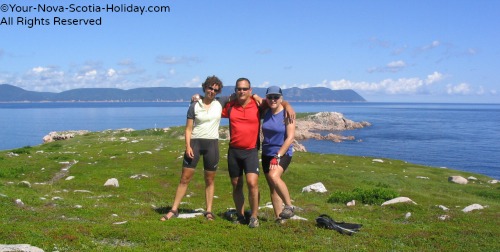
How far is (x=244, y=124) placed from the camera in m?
12.1

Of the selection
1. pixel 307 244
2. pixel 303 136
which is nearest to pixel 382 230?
pixel 307 244

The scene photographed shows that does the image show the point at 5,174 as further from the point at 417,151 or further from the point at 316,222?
the point at 417,151

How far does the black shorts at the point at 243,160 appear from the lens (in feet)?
40.6

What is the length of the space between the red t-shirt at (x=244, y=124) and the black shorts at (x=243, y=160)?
0.16 meters

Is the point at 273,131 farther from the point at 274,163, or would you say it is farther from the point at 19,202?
the point at 19,202

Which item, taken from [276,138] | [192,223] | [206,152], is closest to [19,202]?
[192,223]

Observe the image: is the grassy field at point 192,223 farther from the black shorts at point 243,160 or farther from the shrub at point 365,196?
the black shorts at point 243,160

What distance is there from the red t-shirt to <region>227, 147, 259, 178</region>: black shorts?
163mm

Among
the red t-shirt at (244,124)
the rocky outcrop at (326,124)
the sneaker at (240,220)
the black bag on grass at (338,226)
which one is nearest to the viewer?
the red t-shirt at (244,124)

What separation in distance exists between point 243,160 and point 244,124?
1.03 m

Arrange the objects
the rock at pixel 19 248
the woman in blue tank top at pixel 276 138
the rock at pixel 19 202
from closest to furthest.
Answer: the rock at pixel 19 248, the woman in blue tank top at pixel 276 138, the rock at pixel 19 202

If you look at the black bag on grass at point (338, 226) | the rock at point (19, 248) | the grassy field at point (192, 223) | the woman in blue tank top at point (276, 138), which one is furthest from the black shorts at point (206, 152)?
the rock at point (19, 248)

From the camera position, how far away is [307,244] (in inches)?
434

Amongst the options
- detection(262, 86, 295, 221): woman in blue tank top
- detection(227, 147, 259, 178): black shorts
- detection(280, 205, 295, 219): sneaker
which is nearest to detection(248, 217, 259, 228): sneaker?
detection(280, 205, 295, 219): sneaker
